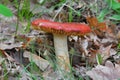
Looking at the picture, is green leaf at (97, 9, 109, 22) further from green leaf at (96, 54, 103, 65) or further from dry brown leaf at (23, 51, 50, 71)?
dry brown leaf at (23, 51, 50, 71)

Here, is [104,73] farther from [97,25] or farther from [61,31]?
[97,25]

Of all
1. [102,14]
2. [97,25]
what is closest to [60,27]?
[97,25]

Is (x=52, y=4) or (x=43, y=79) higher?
(x=52, y=4)

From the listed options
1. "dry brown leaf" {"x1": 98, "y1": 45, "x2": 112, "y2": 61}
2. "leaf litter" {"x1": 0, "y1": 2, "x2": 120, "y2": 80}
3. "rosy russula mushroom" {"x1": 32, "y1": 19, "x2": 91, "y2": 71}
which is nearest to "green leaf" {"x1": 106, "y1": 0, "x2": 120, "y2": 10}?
"leaf litter" {"x1": 0, "y1": 2, "x2": 120, "y2": 80}

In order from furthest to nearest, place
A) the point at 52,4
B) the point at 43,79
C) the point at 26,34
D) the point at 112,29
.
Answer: the point at 52,4 < the point at 112,29 < the point at 26,34 < the point at 43,79

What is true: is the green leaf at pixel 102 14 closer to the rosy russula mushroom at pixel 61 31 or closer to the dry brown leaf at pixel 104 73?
the rosy russula mushroom at pixel 61 31

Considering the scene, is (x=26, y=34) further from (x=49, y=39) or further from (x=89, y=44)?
(x=89, y=44)

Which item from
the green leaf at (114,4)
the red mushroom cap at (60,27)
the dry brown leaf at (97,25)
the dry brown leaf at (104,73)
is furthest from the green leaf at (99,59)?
the green leaf at (114,4)

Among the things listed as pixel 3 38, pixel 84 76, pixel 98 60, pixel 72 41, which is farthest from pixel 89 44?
pixel 3 38
